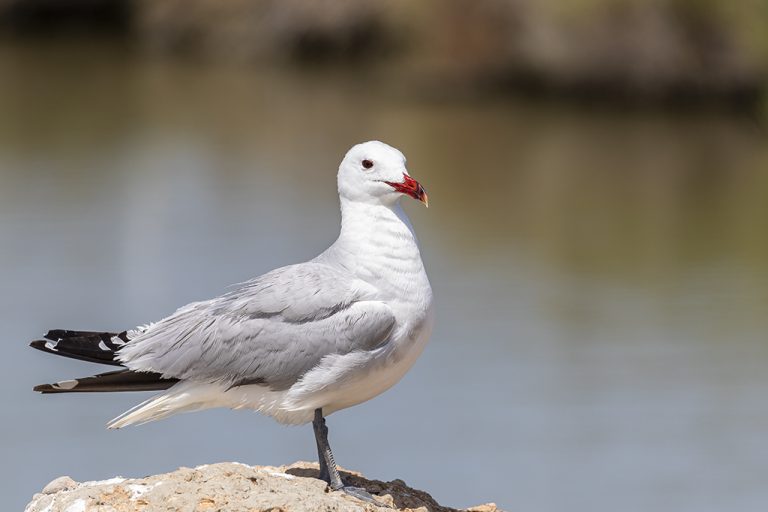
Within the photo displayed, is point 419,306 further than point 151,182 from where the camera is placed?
No

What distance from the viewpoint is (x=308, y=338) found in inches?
240

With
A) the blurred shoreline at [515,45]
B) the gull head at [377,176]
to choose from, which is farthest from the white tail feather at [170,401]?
the blurred shoreline at [515,45]

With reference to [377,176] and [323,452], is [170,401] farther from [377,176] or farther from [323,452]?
[377,176]

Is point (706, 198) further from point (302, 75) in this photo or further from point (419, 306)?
point (419, 306)

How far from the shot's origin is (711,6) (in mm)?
19578

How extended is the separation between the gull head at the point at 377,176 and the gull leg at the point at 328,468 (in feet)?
2.90

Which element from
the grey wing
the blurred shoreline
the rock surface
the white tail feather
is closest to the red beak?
the grey wing

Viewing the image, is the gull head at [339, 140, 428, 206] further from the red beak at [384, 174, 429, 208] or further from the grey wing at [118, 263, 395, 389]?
the grey wing at [118, 263, 395, 389]

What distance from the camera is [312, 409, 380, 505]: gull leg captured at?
595 cm

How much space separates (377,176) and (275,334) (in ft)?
2.45

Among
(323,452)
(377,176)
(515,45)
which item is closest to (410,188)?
(377,176)

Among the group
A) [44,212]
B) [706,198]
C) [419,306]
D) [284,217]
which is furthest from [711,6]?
[419,306]

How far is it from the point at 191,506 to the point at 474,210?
10567 mm

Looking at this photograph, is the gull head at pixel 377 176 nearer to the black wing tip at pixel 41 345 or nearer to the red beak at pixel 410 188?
the red beak at pixel 410 188
